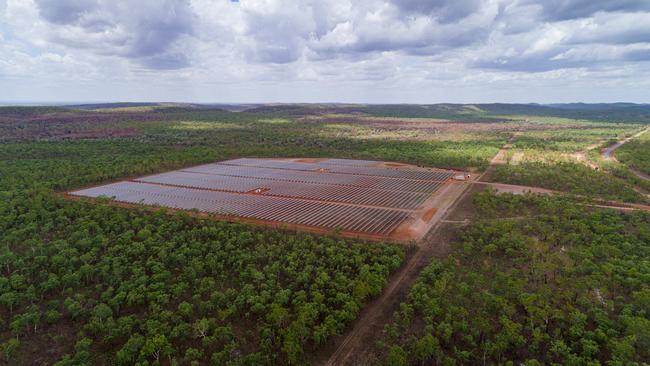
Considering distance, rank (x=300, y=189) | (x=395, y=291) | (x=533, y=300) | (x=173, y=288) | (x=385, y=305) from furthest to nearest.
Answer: (x=300, y=189) → (x=395, y=291) → (x=173, y=288) → (x=385, y=305) → (x=533, y=300)

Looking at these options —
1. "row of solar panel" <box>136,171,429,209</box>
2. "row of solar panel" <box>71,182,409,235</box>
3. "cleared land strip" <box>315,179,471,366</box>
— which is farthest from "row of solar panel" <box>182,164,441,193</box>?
"cleared land strip" <box>315,179,471,366</box>

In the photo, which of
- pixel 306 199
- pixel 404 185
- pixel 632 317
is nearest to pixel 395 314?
pixel 632 317

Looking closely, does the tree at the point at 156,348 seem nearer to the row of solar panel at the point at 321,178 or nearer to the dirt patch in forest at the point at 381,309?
the dirt patch in forest at the point at 381,309

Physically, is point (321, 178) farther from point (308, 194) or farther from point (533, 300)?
point (533, 300)

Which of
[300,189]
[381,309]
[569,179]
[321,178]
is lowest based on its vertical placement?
[381,309]

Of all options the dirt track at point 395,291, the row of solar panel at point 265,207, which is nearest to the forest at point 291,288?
the dirt track at point 395,291

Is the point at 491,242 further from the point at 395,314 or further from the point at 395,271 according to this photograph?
the point at 395,314

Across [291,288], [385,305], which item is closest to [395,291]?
[385,305]
